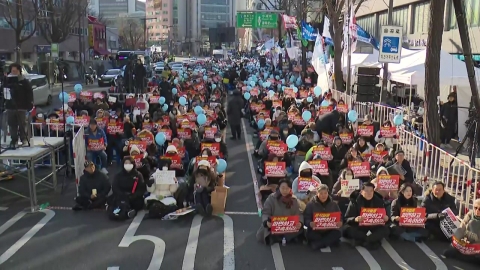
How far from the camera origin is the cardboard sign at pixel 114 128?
45.3ft

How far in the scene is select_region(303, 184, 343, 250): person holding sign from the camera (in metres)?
8.09

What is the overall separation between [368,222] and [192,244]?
284cm

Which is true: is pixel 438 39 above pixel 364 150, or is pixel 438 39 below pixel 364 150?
above

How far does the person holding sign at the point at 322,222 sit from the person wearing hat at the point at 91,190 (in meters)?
4.07

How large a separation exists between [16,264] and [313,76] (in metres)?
28.7

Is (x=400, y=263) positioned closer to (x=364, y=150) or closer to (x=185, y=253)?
(x=185, y=253)

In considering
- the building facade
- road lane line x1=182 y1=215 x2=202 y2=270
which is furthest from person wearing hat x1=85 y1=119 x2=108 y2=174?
the building facade

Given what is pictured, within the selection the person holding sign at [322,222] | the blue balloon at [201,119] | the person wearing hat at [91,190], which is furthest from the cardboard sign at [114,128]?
the person holding sign at [322,222]

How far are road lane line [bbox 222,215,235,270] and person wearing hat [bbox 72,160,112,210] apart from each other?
238 cm

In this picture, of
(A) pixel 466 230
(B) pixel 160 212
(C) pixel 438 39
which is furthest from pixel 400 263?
(C) pixel 438 39

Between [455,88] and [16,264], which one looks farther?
[455,88]

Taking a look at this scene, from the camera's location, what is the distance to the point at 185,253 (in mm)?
7871

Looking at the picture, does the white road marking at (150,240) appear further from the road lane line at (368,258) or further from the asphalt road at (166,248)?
the road lane line at (368,258)

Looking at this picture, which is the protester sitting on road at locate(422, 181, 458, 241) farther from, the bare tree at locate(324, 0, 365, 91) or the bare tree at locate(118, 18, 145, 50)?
the bare tree at locate(118, 18, 145, 50)
